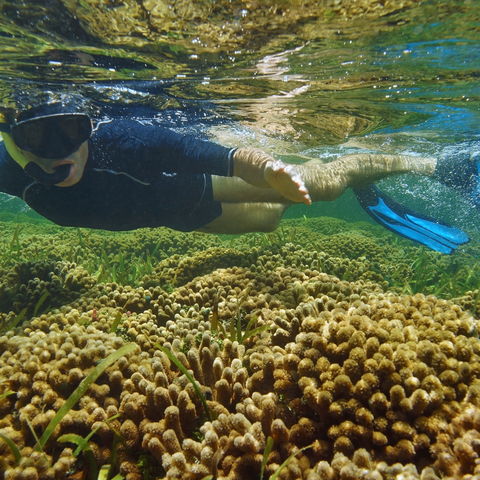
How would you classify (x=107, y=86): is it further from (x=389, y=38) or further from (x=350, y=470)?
(x=350, y=470)

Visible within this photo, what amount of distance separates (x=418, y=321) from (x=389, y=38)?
17.8 ft

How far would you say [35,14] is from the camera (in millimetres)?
5258

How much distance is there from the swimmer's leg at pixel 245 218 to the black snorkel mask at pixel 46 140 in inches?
121

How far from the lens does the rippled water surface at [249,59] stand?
533cm

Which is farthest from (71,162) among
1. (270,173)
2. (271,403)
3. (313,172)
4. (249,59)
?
(313,172)

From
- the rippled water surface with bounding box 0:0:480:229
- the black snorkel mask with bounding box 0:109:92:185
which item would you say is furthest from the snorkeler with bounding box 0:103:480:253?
the rippled water surface with bounding box 0:0:480:229

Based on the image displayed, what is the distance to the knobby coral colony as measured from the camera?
2170mm

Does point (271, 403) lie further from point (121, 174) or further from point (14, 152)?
point (14, 152)

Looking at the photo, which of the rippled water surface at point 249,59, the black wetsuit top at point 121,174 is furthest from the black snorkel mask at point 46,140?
the rippled water surface at point 249,59

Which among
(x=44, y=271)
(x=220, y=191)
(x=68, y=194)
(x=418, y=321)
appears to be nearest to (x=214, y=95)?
(x=220, y=191)

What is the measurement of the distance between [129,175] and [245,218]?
2772 mm

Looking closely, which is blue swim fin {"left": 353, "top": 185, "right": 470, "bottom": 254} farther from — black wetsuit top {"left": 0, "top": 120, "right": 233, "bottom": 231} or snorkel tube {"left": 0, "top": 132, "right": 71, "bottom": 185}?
snorkel tube {"left": 0, "top": 132, "right": 71, "bottom": 185}

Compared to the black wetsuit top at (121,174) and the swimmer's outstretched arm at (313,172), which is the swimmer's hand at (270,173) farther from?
the black wetsuit top at (121,174)

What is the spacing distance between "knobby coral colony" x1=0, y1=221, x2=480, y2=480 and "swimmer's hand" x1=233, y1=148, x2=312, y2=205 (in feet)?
5.65
